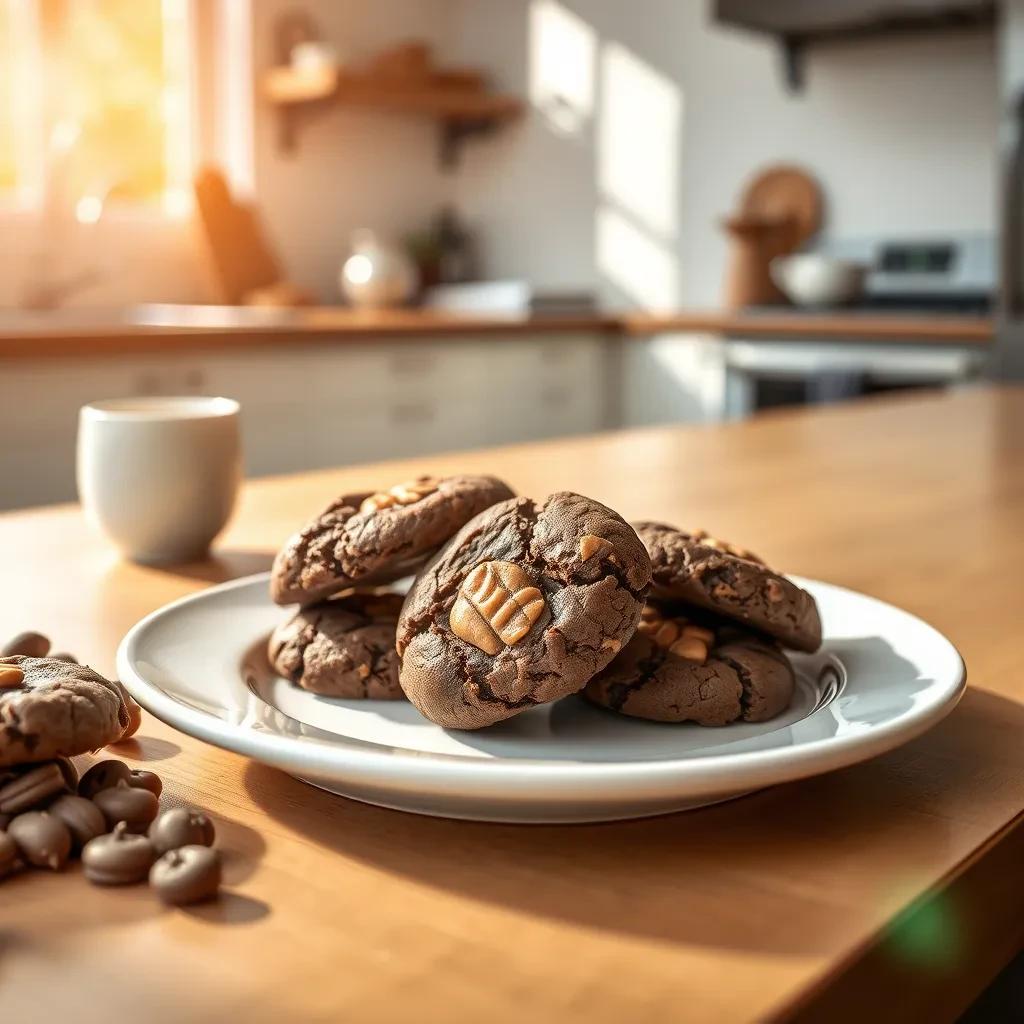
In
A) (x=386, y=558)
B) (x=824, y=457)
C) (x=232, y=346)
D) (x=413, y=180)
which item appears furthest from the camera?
(x=413, y=180)

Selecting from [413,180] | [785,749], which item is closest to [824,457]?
[785,749]

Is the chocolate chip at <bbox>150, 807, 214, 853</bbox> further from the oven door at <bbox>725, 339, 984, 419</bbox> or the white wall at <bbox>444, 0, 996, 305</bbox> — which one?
the white wall at <bbox>444, 0, 996, 305</bbox>

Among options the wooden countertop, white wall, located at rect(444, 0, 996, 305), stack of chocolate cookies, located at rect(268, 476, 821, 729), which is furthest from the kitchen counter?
stack of chocolate cookies, located at rect(268, 476, 821, 729)

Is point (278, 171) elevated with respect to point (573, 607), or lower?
elevated

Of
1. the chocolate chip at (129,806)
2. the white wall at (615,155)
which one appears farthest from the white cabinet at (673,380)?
the chocolate chip at (129,806)

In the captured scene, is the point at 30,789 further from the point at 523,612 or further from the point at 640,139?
the point at 640,139

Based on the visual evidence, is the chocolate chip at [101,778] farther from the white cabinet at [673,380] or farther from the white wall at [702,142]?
the white wall at [702,142]

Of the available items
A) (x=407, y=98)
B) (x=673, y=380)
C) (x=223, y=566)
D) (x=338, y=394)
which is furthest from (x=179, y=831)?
(x=407, y=98)

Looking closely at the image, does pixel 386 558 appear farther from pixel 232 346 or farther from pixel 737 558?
pixel 232 346
